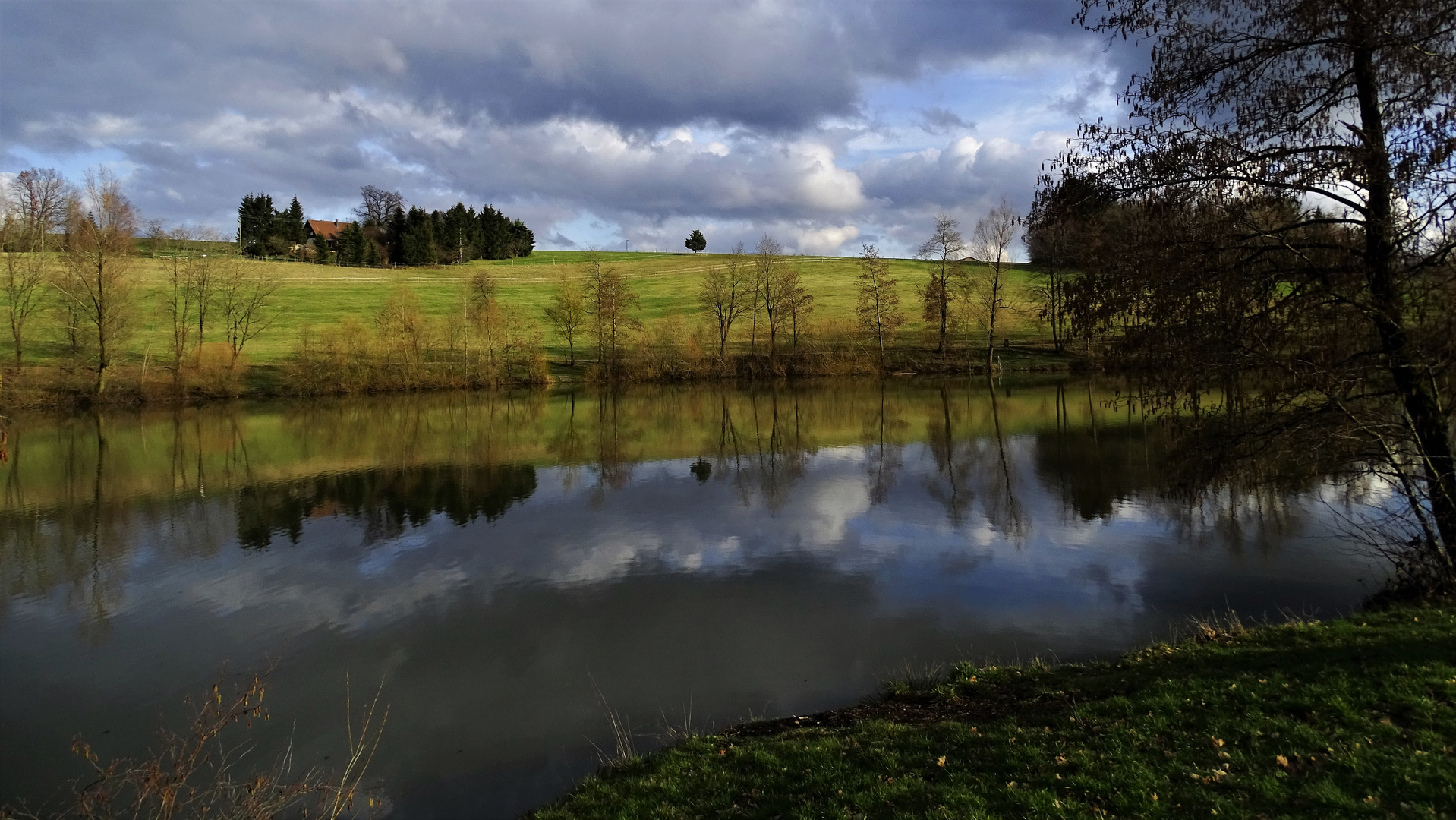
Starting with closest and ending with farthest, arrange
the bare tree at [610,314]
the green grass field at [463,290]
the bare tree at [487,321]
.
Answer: the green grass field at [463,290], the bare tree at [487,321], the bare tree at [610,314]

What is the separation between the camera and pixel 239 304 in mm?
49281

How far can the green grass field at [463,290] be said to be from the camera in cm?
5094

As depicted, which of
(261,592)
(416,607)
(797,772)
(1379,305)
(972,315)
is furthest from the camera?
(972,315)

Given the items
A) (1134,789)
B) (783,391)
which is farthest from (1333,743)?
(783,391)

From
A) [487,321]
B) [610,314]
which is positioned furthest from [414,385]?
[610,314]

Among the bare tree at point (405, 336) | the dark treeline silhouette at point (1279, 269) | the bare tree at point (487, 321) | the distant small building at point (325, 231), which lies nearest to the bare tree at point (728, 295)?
the bare tree at point (487, 321)

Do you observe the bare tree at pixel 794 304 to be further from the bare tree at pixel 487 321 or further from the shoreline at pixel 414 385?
the bare tree at pixel 487 321

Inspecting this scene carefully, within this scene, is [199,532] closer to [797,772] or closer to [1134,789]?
[797,772]

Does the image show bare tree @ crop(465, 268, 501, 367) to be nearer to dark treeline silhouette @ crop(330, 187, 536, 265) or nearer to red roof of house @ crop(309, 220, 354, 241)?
dark treeline silhouette @ crop(330, 187, 536, 265)

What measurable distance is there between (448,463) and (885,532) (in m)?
14.5

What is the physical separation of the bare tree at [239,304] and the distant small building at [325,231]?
4249cm

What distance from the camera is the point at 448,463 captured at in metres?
22.6

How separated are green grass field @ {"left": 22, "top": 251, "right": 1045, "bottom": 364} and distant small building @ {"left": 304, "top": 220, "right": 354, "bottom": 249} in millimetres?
17074

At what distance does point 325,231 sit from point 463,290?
2628 inches
